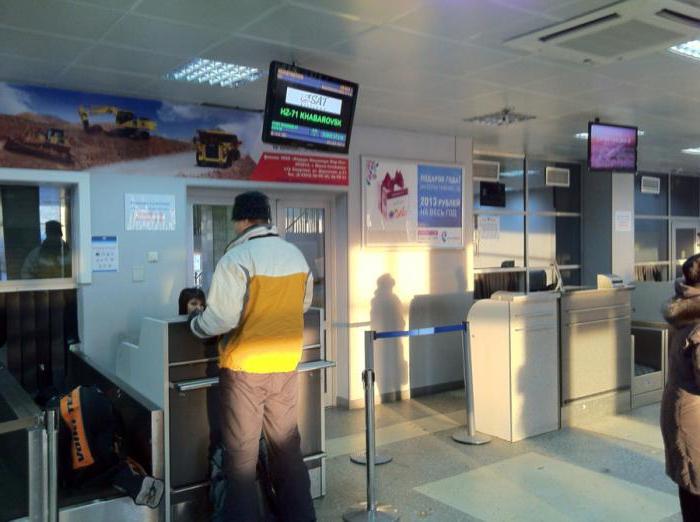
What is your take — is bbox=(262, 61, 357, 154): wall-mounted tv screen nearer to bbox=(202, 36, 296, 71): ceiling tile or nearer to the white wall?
bbox=(202, 36, 296, 71): ceiling tile

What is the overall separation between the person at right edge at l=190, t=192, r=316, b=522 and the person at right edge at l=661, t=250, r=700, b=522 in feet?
5.31

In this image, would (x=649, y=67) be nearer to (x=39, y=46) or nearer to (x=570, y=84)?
(x=570, y=84)

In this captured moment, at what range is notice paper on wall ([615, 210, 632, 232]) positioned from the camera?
8.50 metres

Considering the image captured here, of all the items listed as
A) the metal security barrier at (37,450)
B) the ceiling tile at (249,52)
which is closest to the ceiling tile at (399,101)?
the ceiling tile at (249,52)

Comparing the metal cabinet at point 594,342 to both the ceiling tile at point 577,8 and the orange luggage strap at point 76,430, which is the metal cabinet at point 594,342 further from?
the orange luggage strap at point 76,430

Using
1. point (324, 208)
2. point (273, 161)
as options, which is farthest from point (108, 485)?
point (324, 208)

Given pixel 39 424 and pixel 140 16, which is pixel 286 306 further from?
pixel 140 16

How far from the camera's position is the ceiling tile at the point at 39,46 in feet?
11.3

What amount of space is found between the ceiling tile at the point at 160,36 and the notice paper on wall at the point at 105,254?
154 centimetres

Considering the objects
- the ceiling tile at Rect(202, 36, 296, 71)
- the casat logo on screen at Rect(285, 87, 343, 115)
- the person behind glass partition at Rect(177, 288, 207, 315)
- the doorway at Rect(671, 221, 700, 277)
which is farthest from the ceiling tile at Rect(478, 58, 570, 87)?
the doorway at Rect(671, 221, 700, 277)

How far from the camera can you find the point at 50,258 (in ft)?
15.2

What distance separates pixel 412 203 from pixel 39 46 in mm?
3591

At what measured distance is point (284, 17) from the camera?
3221 millimetres

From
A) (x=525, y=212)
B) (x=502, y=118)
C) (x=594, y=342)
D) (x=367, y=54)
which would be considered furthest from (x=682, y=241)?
(x=367, y=54)
